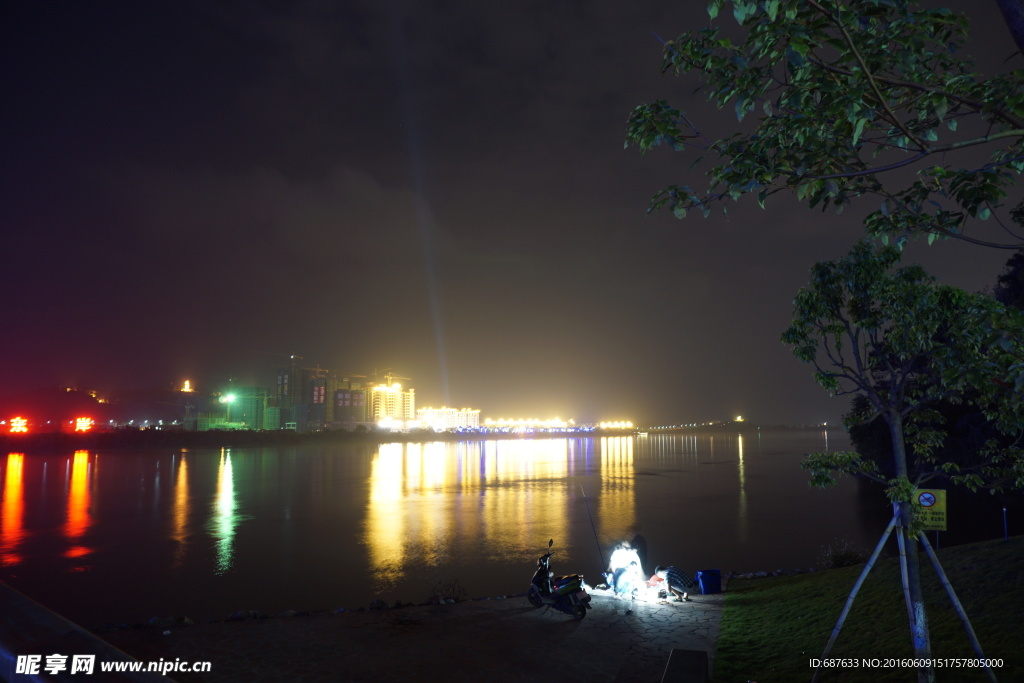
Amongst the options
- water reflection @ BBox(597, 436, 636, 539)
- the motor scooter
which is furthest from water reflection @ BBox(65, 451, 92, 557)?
water reflection @ BBox(597, 436, 636, 539)

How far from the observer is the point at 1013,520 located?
98.1 ft

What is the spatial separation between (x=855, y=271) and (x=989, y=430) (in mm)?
35463

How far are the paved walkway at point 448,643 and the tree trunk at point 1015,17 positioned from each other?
338 inches

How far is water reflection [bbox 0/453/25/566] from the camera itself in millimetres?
23575

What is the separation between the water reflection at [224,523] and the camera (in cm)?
2286

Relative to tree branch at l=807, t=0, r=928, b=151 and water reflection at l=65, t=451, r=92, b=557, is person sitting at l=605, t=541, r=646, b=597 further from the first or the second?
water reflection at l=65, t=451, r=92, b=557

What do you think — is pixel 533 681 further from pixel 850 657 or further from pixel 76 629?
pixel 76 629

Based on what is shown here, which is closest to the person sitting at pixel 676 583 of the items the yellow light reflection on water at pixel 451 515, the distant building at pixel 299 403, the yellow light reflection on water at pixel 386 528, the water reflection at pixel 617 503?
the yellow light reflection on water at pixel 451 515

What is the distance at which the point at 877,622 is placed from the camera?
952cm

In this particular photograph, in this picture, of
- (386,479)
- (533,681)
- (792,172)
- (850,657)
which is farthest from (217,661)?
(386,479)

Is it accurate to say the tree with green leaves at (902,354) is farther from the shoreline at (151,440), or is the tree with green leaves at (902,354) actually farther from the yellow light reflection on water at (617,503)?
the shoreline at (151,440)

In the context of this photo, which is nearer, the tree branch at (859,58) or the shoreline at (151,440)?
the tree branch at (859,58)

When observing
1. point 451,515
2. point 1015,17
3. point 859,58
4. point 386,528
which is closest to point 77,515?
point 386,528

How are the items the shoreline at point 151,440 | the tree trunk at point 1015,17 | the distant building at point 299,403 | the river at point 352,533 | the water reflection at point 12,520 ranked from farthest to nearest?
1. the distant building at point 299,403
2. the shoreline at point 151,440
3. the water reflection at point 12,520
4. the river at point 352,533
5. the tree trunk at point 1015,17
